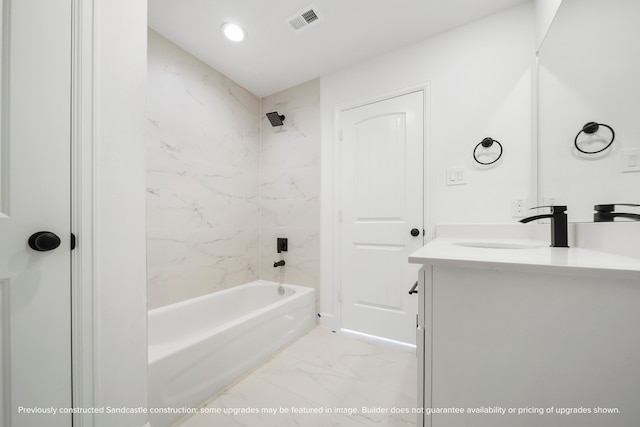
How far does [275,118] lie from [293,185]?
0.70m

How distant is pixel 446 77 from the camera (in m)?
1.71

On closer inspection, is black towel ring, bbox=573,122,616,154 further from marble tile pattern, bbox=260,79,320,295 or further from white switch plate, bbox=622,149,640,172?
marble tile pattern, bbox=260,79,320,295

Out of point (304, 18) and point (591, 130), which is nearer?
point (591, 130)

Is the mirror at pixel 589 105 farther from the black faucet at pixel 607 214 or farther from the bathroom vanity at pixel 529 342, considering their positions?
the bathroom vanity at pixel 529 342

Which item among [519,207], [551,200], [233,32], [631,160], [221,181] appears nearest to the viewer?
[631,160]

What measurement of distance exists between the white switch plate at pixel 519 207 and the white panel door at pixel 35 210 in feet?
7.01

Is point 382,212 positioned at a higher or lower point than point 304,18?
lower

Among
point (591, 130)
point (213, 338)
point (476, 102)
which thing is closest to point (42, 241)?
point (213, 338)

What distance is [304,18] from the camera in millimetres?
1593

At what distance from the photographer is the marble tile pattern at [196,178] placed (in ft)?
5.53

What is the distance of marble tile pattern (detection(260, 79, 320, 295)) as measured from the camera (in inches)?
88.7

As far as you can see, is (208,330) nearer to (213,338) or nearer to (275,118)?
(213,338)

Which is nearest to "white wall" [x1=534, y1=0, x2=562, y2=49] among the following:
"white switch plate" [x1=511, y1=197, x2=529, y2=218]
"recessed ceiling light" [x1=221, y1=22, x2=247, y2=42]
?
"white switch plate" [x1=511, y1=197, x2=529, y2=218]

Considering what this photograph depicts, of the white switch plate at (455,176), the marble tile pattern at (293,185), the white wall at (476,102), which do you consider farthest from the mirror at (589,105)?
the marble tile pattern at (293,185)
